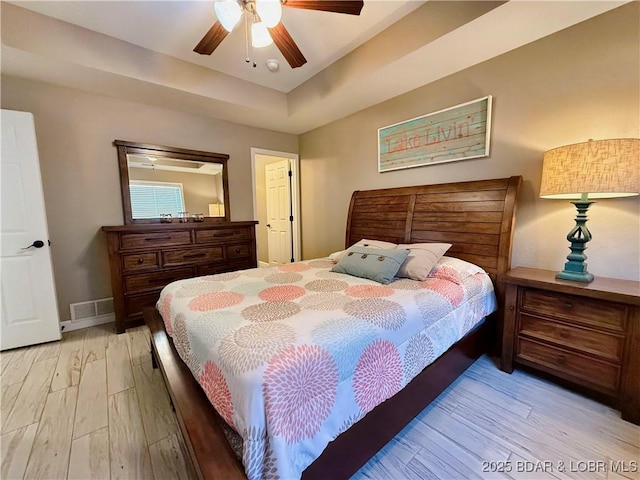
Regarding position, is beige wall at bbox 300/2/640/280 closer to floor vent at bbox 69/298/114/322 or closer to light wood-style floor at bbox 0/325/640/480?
light wood-style floor at bbox 0/325/640/480

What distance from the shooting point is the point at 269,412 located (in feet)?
2.80

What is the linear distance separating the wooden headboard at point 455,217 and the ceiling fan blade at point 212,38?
2.10 metres

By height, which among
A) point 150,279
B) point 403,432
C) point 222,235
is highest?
point 222,235

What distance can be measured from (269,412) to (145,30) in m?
3.05

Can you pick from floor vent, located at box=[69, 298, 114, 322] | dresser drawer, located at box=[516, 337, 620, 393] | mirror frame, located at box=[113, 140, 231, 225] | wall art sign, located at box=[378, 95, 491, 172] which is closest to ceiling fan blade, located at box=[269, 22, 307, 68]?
wall art sign, located at box=[378, 95, 491, 172]

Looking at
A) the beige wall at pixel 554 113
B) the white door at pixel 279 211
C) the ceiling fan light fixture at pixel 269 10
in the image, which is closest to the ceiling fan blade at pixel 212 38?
the ceiling fan light fixture at pixel 269 10

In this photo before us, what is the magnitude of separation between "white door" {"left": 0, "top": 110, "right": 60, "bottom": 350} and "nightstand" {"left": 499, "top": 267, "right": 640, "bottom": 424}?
4025 millimetres

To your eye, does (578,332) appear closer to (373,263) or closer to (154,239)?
(373,263)

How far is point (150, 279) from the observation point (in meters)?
2.86

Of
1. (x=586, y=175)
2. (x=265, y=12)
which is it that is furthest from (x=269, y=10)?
(x=586, y=175)

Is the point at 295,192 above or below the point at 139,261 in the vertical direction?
above

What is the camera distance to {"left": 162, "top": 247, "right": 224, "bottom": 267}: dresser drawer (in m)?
2.98

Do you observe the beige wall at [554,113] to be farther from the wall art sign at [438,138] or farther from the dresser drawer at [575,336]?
the dresser drawer at [575,336]

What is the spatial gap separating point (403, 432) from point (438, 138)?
252 centimetres
